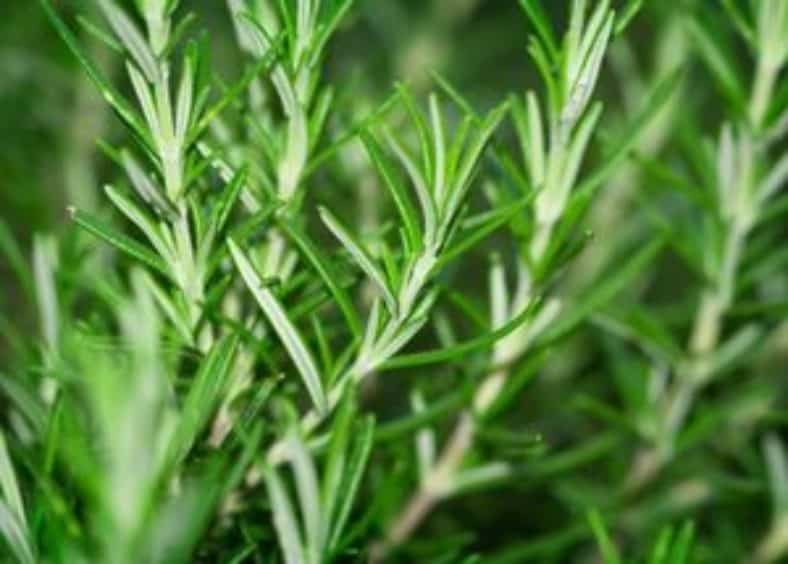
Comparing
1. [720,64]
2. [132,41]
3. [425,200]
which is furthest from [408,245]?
[720,64]

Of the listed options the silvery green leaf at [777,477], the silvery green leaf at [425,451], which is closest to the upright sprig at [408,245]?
the silvery green leaf at [425,451]

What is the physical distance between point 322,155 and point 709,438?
0.40 meters

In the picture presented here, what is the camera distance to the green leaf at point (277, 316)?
425mm

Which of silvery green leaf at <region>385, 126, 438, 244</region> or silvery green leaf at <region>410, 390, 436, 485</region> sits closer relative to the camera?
silvery green leaf at <region>385, 126, 438, 244</region>

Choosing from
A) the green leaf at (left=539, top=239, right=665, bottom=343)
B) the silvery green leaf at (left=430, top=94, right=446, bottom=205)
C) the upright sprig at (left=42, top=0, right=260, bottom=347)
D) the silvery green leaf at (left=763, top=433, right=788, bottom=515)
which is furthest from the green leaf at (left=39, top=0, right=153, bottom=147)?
the silvery green leaf at (left=763, top=433, right=788, bottom=515)

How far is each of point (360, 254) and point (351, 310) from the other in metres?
0.02

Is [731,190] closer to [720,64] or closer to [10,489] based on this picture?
[720,64]

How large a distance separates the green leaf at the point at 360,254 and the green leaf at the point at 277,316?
31 mm

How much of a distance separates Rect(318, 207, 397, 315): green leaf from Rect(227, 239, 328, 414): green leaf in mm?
31

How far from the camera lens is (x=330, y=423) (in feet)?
1.74

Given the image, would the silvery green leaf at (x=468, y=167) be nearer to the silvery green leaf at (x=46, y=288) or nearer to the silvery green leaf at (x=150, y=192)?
the silvery green leaf at (x=150, y=192)

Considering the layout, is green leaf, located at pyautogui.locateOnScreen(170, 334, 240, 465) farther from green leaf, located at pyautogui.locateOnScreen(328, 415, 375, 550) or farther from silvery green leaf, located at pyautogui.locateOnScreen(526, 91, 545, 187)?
silvery green leaf, located at pyautogui.locateOnScreen(526, 91, 545, 187)

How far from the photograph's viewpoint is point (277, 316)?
1.41 feet

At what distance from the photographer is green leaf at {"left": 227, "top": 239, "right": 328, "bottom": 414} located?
425 millimetres
